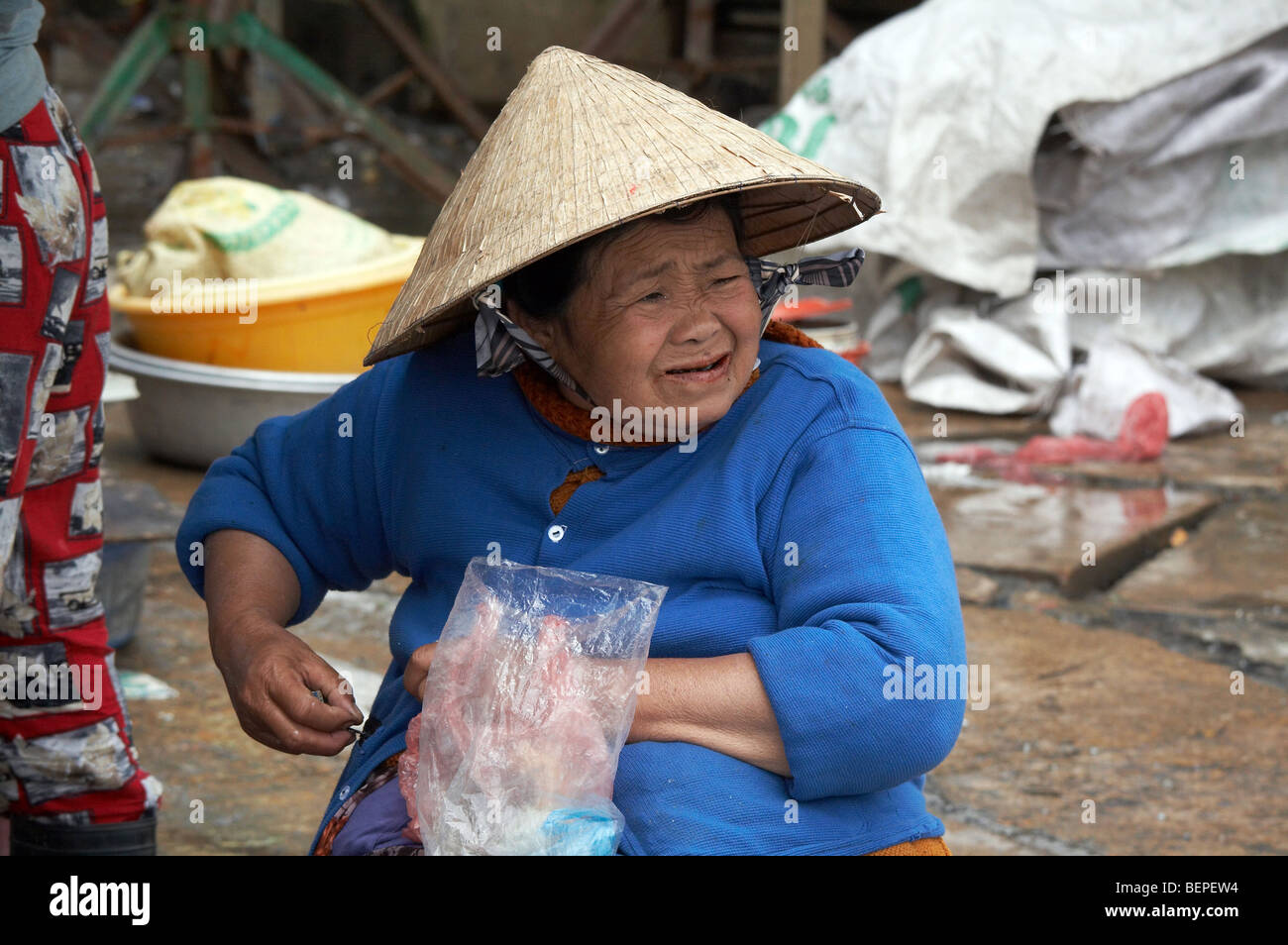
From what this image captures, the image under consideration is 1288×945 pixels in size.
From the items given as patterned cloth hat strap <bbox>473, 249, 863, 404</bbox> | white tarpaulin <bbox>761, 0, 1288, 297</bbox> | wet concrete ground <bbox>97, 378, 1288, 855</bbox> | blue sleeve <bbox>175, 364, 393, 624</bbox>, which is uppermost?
white tarpaulin <bbox>761, 0, 1288, 297</bbox>

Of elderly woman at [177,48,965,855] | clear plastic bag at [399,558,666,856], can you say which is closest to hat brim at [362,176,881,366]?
elderly woman at [177,48,965,855]

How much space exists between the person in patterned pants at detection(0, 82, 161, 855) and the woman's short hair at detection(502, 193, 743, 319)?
703 mm

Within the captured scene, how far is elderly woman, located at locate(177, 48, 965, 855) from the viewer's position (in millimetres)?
1440

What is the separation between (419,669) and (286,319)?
3251mm

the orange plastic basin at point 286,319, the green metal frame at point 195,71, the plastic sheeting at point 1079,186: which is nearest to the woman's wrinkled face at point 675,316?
the orange plastic basin at point 286,319

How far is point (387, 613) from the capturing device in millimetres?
3742

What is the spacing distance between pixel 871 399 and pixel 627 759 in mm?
498

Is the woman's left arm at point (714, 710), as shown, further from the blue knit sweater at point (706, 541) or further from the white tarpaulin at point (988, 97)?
the white tarpaulin at point (988, 97)

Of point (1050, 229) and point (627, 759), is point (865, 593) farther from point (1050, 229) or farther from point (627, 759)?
point (1050, 229)

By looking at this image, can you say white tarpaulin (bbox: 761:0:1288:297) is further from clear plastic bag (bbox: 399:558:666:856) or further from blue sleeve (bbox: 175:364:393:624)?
clear plastic bag (bbox: 399:558:666:856)

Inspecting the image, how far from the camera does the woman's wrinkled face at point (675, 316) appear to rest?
163 centimetres

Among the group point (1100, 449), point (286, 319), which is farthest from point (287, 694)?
point (1100, 449)

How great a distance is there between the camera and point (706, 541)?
5.12ft
